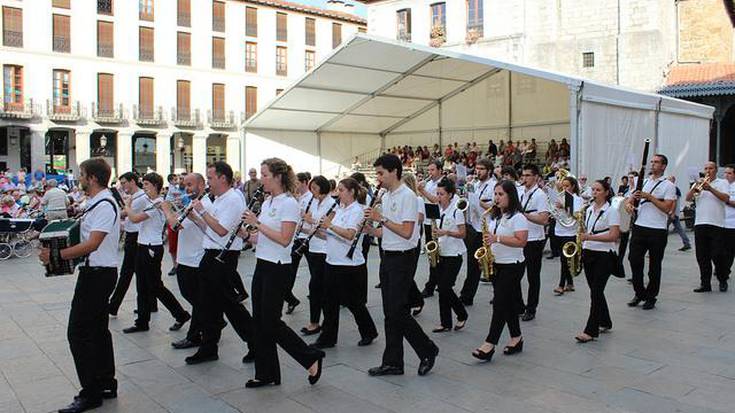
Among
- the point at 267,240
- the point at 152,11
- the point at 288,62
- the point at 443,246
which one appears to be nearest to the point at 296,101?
the point at 443,246

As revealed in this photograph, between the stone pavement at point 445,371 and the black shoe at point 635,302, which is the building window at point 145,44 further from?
the black shoe at point 635,302

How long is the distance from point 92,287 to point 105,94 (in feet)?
127

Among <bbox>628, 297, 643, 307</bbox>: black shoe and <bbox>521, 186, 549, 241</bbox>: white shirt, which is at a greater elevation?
<bbox>521, 186, 549, 241</bbox>: white shirt

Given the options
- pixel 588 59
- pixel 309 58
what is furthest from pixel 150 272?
pixel 309 58

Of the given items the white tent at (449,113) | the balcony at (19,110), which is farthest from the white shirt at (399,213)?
the balcony at (19,110)

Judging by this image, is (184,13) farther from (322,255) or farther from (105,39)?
(322,255)

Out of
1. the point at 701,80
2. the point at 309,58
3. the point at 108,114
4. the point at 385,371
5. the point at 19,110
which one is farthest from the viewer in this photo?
the point at 309,58

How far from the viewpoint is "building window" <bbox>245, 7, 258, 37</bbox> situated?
Result: 4556 centimetres

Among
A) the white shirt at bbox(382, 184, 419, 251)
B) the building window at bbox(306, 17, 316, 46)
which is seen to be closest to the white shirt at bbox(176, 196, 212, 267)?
the white shirt at bbox(382, 184, 419, 251)

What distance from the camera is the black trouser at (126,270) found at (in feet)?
24.0

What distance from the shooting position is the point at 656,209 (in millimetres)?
7891

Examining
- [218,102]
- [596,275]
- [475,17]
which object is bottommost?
[596,275]

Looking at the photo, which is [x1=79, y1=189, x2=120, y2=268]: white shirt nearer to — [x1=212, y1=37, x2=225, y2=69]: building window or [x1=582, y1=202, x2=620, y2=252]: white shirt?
[x1=582, y1=202, x2=620, y2=252]: white shirt

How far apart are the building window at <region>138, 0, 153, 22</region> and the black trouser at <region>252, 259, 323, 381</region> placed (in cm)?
4071
